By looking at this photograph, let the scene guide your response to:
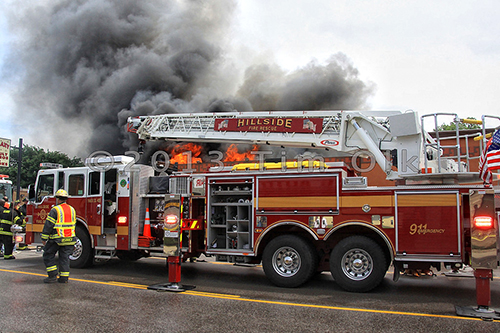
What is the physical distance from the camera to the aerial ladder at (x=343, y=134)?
744 cm

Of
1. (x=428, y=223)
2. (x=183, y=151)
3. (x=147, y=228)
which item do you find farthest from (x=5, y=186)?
(x=428, y=223)

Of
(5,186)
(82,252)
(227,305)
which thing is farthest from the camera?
(5,186)

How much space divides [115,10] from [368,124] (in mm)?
26770

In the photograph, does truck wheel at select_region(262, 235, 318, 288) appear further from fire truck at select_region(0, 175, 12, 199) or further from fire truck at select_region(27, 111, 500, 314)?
fire truck at select_region(0, 175, 12, 199)

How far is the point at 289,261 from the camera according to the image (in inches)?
289

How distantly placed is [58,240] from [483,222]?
7.16 meters

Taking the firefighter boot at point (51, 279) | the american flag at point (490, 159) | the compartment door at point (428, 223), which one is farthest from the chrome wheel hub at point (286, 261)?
the firefighter boot at point (51, 279)

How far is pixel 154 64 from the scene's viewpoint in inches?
1060

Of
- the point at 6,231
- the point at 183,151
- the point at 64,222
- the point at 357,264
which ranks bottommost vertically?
the point at 357,264

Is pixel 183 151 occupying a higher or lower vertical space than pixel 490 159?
higher

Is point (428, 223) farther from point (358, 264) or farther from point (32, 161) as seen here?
point (32, 161)

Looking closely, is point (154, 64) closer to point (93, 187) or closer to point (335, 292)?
point (93, 187)

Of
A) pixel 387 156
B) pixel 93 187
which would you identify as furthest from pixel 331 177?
pixel 93 187

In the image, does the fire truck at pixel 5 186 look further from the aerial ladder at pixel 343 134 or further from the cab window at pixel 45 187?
the aerial ladder at pixel 343 134
